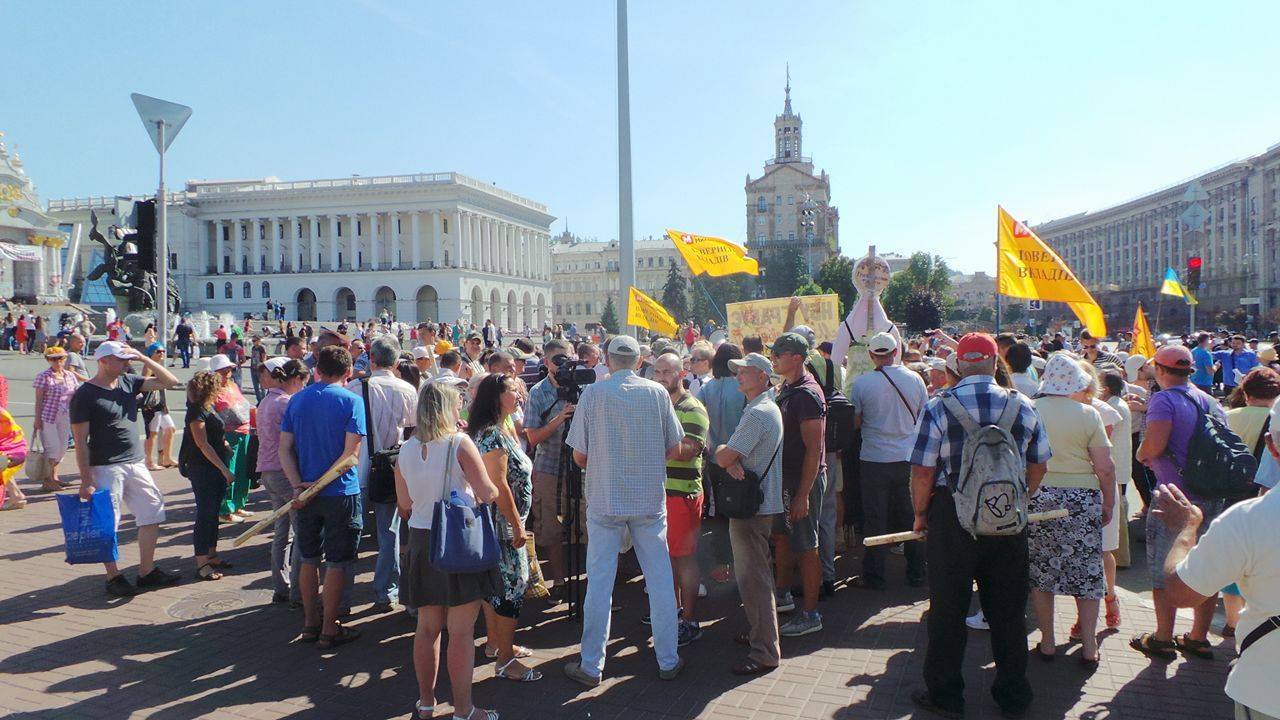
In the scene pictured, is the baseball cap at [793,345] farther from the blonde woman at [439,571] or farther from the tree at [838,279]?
the tree at [838,279]

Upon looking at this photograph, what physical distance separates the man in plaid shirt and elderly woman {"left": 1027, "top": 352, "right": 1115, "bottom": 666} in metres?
0.67

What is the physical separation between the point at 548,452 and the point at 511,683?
200 centimetres

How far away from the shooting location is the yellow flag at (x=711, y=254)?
12.8 m

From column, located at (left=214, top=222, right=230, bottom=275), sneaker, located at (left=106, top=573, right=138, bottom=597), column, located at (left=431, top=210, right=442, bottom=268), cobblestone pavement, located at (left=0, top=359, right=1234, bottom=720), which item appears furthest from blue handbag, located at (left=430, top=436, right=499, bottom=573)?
column, located at (left=214, top=222, right=230, bottom=275)

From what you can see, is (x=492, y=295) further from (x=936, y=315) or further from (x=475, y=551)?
(x=475, y=551)

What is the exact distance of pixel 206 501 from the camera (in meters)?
6.92

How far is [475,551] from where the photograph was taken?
4219 mm

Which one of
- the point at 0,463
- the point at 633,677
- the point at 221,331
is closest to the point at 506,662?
the point at 633,677

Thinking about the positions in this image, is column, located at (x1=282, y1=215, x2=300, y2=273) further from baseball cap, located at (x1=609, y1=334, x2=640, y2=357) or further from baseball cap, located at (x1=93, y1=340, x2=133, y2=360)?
baseball cap, located at (x1=609, y1=334, x2=640, y2=357)

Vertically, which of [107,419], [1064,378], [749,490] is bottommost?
[749,490]

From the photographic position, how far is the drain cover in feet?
20.2

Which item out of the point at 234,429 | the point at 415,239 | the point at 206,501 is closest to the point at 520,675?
the point at 206,501

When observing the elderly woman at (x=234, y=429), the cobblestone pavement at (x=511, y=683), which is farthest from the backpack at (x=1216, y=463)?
the elderly woman at (x=234, y=429)

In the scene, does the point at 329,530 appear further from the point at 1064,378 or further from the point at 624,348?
the point at 1064,378
